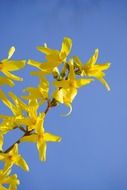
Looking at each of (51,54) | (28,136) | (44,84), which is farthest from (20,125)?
(51,54)

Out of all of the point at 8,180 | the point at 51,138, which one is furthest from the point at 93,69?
the point at 8,180

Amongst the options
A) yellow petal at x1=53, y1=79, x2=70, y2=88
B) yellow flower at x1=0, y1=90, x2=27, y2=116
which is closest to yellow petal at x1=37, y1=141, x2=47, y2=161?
yellow flower at x1=0, y1=90, x2=27, y2=116

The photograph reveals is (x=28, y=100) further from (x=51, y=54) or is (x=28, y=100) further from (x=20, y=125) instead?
(x=51, y=54)

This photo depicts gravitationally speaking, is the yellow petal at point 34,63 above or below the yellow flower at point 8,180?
above

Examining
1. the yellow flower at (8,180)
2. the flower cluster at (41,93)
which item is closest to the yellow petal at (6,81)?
the flower cluster at (41,93)

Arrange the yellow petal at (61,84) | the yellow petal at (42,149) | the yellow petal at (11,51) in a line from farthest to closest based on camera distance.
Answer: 1. the yellow petal at (11,51)
2. the yellow petal at (42,149)
3. the yellow petal at (61,84)

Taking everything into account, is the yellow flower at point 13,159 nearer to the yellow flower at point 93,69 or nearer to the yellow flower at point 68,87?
the yellow flower at point 68,87

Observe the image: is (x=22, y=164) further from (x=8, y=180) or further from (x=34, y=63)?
(x=34, y=63)
